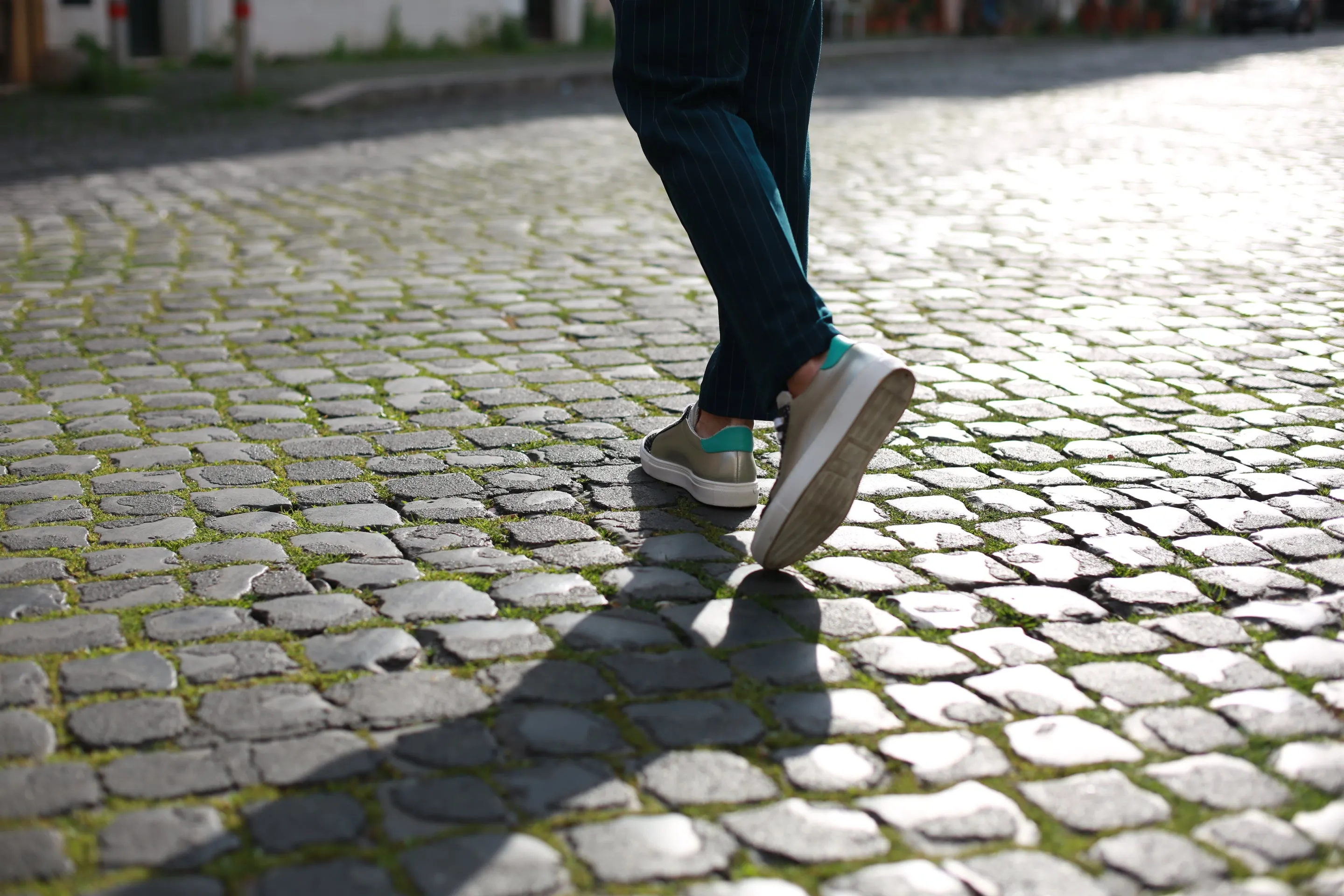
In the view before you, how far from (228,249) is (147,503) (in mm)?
3443

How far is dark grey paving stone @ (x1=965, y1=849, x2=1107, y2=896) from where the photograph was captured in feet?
5.49

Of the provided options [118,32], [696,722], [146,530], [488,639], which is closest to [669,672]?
[696,722]

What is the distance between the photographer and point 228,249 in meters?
6.28

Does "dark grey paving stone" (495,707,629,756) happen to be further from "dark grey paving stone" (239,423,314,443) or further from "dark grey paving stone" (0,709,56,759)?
"dark grey paving stone" (239,423,314,443)

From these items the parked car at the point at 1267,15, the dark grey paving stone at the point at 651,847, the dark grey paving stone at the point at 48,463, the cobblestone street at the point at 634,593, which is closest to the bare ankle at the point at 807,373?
the cobblestone street at the point at 634,593

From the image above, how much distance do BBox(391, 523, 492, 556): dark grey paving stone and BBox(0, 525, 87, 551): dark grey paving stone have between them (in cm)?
41

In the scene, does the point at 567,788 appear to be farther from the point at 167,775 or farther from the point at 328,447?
the point at 328,447

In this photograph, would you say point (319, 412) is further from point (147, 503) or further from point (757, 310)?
point (757, 310)

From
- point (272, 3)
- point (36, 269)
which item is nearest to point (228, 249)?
point (36, 269)

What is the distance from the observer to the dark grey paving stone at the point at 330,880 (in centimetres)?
166

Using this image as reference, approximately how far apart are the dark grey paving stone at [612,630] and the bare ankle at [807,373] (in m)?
0.46

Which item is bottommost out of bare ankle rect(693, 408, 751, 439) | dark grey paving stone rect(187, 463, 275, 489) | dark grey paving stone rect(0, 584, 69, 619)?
dark grey paving stone rect(0, 584, 69, 619)

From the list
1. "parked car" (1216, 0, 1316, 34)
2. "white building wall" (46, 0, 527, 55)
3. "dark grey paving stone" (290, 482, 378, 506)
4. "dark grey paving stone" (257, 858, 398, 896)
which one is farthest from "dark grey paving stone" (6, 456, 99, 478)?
"parked car" (1216, 0, 1316, 34)

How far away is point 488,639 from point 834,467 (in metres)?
0.63
